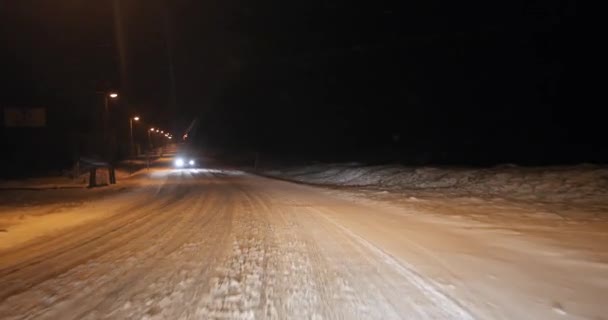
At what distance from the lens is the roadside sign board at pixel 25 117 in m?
29.4

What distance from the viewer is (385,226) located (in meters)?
11.6

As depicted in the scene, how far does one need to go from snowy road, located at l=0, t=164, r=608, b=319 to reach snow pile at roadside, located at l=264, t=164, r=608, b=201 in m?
7.06

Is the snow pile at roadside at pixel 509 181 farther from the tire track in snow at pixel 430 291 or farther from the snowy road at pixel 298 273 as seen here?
the tire track in snow at pixel 430 291

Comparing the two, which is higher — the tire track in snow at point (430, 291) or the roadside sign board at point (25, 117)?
the roadside sign board at point (25, 117)

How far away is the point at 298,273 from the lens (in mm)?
7117

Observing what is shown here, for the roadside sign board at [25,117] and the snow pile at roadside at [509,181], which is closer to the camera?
the snow pile at roadside at [509,181]

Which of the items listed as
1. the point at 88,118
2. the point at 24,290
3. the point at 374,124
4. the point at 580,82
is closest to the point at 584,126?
the point at 580,82

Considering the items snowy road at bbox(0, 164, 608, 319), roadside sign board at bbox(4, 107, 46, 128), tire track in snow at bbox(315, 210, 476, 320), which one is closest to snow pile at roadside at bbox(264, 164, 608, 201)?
snowy road at bbox(0, 164, 608, 319)

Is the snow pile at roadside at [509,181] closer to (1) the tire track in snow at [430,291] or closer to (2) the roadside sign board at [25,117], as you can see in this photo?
(1) the tire track in snow at [430,291]

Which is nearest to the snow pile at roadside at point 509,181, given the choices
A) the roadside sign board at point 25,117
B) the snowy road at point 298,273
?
the snowy road at point 298,273

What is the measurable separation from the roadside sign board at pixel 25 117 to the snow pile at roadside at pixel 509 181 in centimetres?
1982

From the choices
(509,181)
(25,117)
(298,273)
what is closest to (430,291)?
(298,273)

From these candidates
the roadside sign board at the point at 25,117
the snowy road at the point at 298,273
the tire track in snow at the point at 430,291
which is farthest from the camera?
the roadside sign board at the point at 25,117

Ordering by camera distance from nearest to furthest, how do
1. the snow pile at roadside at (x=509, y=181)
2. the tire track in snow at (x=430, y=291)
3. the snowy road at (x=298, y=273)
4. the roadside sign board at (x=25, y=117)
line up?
the tire track in snow at (x=430, y=291) < the snowy road at (x=298, y=273) < the snow pile at roadside at (x=509, y=181) < the roadside sign board at (x=25, y=117)
